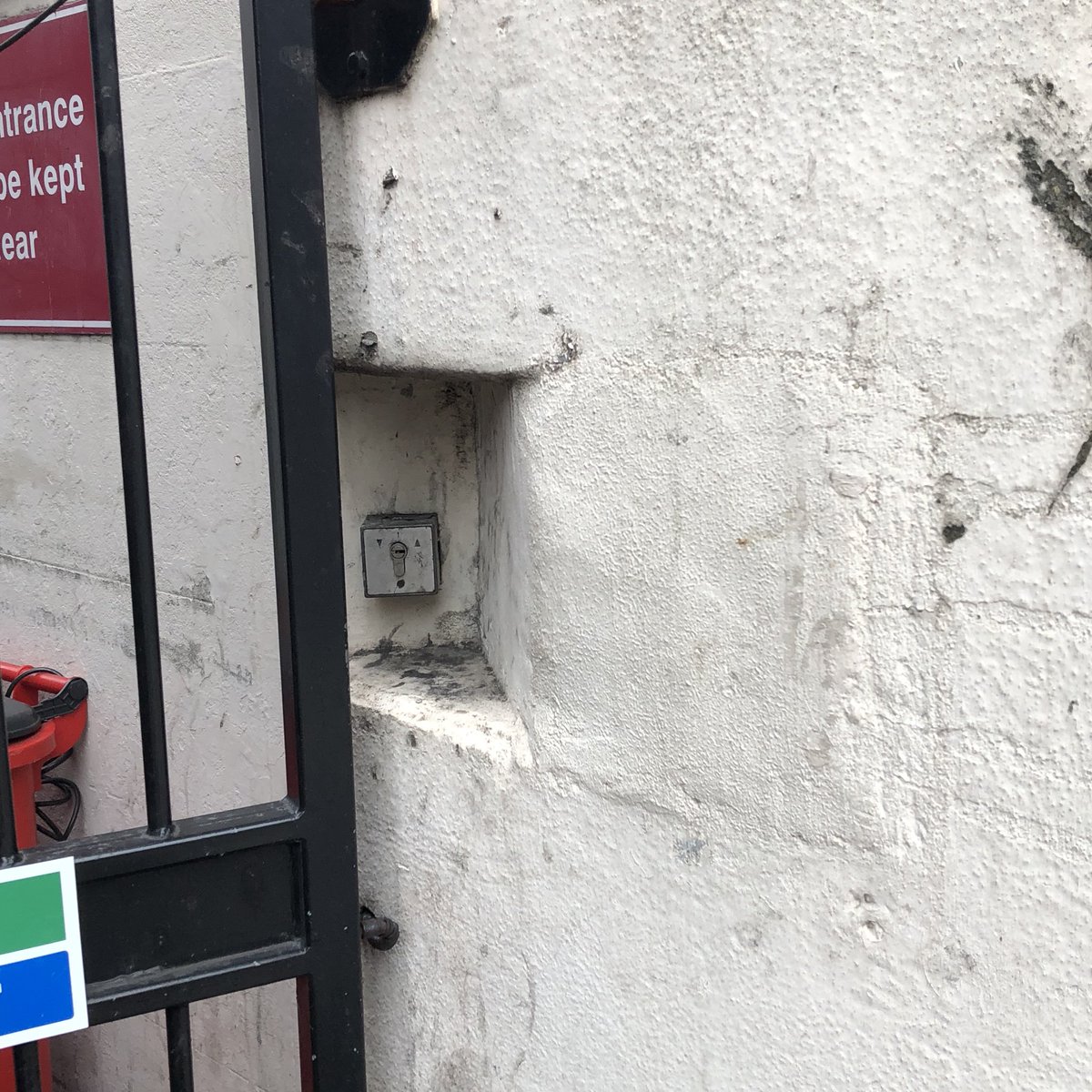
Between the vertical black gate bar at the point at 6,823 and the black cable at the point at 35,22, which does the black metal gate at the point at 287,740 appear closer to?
the vertical black gate bar at the point at 6,823

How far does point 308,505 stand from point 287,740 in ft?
0.97

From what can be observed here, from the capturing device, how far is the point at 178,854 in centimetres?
129

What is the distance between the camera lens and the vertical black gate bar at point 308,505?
1.28 m

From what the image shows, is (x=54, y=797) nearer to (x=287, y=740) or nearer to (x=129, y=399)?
(x=287, y=740)

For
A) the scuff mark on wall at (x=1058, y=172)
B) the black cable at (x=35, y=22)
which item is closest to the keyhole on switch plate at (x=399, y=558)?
the black cable at (x=35, y=22)

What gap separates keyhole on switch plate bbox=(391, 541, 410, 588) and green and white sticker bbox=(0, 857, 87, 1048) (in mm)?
602

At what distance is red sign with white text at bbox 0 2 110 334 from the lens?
79.0 inches

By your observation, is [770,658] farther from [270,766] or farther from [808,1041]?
[270,766]

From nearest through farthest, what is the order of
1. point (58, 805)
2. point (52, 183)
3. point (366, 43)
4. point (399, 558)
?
1. point (366, 43)
2. point (399, 558)
3. point (52, 183)
4. point (58, 805)

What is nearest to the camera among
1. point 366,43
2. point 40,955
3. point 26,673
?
point 40,955

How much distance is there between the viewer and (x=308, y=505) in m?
1.34

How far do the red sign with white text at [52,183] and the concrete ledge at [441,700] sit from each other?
0.90 m

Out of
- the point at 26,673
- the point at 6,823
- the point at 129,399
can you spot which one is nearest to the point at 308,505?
the point at 129,399

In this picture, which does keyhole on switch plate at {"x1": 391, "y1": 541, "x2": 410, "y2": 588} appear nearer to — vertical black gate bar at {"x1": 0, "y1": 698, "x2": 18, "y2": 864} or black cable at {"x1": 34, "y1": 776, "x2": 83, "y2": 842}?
vertical black gate bar at {"x1": 0, "y1": 698, "x2": 18, "y2": 864}
